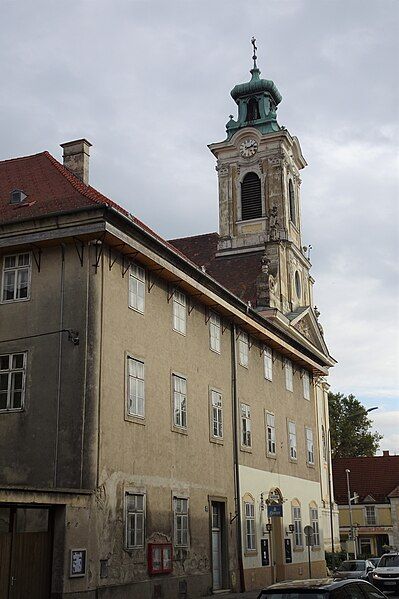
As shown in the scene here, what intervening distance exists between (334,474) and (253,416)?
3907 centimetres

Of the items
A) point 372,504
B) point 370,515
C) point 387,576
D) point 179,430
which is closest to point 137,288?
point 179,430

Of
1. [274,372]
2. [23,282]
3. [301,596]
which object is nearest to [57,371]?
[23,282]

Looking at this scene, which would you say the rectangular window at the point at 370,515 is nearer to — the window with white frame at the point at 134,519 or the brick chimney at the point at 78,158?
the brick chimney at the point at 78,158

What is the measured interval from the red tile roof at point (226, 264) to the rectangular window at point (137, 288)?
24992 millimetres

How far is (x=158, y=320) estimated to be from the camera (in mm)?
23094

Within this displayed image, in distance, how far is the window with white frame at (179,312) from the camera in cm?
2423

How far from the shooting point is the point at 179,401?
23.9 metres

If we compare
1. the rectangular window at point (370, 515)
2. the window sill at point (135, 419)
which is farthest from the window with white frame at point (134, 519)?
the rectangular window at point (370, 515)

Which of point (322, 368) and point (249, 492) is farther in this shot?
point (322, 368)

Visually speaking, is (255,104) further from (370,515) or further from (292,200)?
(370,515)

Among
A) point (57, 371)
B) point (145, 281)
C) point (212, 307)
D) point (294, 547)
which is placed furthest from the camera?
point (294, 547)

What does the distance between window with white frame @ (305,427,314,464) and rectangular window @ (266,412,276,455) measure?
15.8 feet

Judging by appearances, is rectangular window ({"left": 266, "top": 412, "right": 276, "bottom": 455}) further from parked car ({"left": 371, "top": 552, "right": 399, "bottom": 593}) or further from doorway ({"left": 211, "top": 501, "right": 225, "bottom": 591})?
parked car ({"left": 371, "top": 552, "right": 399, "bottom": 593})

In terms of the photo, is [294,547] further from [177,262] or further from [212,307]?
[177,262]
